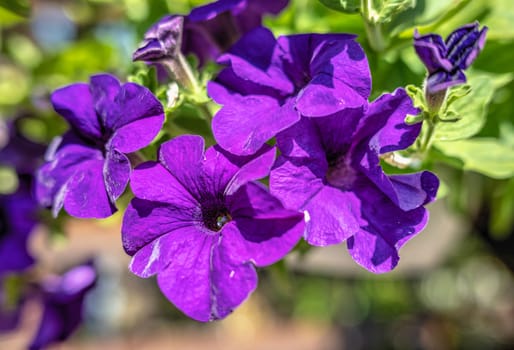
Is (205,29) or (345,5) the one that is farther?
(205,29)

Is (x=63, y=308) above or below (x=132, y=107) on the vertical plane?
below

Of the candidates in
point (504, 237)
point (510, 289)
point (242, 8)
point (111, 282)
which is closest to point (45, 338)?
point (242, 8)

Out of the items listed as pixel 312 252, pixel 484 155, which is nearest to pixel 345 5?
pixel 484 155

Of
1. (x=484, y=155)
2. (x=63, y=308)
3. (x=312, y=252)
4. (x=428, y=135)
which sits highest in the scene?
(x=428, y=135)

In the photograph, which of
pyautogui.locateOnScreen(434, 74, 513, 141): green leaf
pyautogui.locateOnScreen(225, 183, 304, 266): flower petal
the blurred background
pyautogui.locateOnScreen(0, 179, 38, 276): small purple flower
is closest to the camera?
pyautogui.locateOnScreen(225, 183, 304, 266): flower petal

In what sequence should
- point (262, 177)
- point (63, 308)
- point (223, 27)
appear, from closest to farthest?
point (262, 177) < point (223, 27) < point (63, 308)

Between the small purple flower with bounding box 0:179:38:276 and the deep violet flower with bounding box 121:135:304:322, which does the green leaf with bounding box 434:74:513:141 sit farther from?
the small purple flower with bounding box 0:179:38:276

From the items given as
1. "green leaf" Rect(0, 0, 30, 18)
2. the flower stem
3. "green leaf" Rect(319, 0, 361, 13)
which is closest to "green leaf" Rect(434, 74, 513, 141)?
"green leaf" Rect(319, 0, 361, 13)

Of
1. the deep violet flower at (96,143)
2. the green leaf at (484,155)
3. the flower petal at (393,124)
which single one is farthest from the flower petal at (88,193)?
the green leaf at (484,155)

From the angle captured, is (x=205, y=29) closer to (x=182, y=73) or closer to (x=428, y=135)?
(x=182, y=73)
